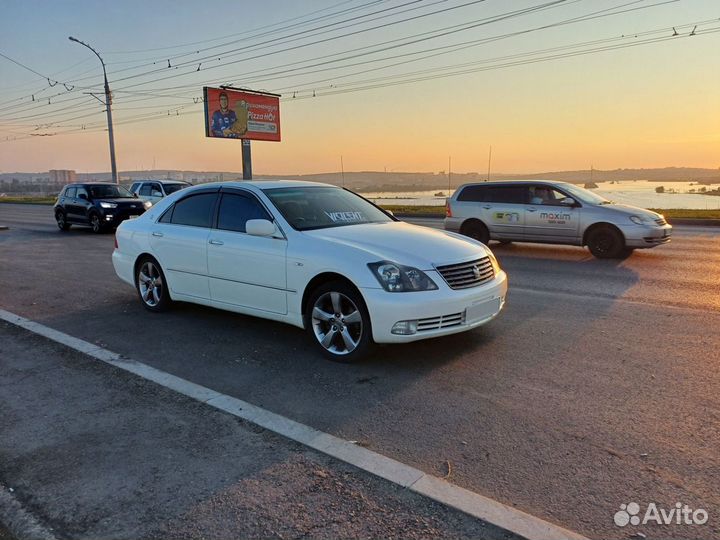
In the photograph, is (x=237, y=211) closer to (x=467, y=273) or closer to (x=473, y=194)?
(x=467, y=273)

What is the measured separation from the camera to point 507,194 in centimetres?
1280

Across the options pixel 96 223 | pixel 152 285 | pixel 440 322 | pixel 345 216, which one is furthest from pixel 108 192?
pixel 440 322

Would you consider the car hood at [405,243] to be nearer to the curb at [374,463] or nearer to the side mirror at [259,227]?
the side mirror at [259,227]

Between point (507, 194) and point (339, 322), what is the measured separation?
8.82 m

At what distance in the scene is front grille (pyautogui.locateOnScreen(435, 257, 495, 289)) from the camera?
4.92m

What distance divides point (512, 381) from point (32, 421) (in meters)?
3.57

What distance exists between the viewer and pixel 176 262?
6.55m

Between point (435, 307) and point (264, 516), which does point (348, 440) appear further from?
point (435, 307)

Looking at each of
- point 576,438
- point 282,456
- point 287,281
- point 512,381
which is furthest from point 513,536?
point 287,281

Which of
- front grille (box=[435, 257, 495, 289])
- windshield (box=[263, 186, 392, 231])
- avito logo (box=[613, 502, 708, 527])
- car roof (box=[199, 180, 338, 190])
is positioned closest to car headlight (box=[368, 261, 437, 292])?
front grille (box=[435, 257, 495, 289])

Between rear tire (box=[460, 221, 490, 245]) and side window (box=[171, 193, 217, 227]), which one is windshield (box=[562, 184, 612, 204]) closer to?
rear tire (box=[460, 221, 490, 245])

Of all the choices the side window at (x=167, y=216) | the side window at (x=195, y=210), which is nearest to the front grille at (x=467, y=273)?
the side window at (x=195, y=210)

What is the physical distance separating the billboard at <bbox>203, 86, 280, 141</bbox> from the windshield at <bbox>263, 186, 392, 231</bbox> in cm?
3550

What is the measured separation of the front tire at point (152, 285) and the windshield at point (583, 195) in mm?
8692
